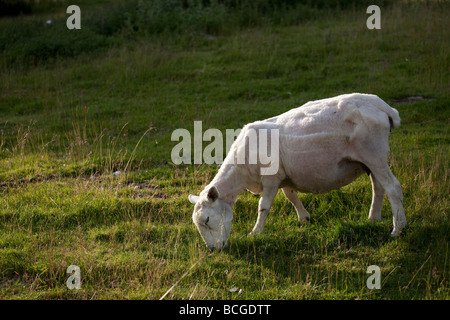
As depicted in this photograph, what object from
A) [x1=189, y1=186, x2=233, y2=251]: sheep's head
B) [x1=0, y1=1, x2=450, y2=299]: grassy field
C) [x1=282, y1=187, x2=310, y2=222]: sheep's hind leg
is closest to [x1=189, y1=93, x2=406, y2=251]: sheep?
[x1=189, y1=186, x2=233, y2=251]: sheep's head

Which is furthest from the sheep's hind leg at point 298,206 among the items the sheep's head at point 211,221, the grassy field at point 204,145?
the sheep's head at point 211,221

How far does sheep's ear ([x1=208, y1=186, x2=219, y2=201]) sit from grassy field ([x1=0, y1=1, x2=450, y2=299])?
0.68 meters

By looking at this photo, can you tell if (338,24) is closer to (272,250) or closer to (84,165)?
(84,165)

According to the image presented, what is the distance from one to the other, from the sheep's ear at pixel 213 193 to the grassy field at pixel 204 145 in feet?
2.24

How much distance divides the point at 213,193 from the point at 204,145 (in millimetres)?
4346

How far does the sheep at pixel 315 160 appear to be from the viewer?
663cm

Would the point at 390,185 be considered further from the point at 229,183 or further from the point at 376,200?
the point at 229,183

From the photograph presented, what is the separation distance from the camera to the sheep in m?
6.63

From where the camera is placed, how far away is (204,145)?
36.4 ft

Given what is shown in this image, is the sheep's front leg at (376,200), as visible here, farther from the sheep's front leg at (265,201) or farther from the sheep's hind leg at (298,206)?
the sheep's front leg at (265,201)

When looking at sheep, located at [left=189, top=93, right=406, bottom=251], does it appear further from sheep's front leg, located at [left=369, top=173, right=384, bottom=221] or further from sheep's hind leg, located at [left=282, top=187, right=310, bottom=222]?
sheep's hind leg, located at [left=282, top=187, right=310, bottom=222]

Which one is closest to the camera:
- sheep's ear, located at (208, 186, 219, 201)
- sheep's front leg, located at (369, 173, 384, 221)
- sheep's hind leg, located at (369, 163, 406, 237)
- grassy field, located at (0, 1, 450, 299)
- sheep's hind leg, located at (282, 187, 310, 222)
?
grassy field, located at (0, 1, 450, 299)

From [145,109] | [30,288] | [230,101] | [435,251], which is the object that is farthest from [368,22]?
[30,288]

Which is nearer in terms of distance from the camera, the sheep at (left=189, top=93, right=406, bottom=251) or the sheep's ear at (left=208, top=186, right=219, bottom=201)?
the sheep at (left=189, top=93, right=406, bottom=251)
